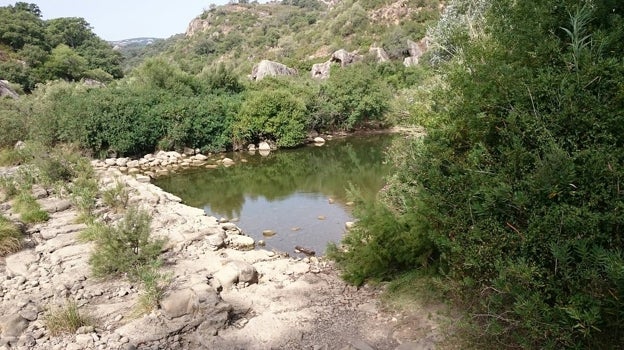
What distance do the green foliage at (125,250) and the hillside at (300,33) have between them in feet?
87.9

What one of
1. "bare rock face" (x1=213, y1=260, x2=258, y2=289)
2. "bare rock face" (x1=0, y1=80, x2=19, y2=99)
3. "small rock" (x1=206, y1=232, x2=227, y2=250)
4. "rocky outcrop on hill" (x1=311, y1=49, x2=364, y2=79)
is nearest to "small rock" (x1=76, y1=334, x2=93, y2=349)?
"bare rock face" (x1=213, y1=260, x2=258, y2=289)

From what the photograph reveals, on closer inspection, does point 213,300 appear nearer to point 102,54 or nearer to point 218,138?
point 218,138

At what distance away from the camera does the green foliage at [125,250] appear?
710 centimetres

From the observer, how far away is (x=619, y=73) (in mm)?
2908

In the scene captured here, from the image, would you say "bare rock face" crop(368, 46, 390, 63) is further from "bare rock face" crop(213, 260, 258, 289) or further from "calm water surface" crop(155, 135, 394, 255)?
"bare rock face" crop(213, 260, 258, 289)

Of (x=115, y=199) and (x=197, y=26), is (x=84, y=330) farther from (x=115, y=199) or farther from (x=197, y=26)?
(x=197, y=26)

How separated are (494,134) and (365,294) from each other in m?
3.46

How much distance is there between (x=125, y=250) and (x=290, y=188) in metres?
9.79

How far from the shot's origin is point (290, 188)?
16.8 m

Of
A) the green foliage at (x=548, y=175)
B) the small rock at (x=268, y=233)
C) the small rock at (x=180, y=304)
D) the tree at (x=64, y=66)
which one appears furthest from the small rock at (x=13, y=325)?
the tree at (x=64, y=66)

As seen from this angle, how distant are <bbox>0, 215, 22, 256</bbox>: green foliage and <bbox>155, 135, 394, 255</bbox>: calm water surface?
515 cm

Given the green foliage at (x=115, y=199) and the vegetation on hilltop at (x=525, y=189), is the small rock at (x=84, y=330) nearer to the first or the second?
the vegetation on hilltop at (x=525, y=189)

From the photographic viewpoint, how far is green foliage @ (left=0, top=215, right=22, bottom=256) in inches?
320

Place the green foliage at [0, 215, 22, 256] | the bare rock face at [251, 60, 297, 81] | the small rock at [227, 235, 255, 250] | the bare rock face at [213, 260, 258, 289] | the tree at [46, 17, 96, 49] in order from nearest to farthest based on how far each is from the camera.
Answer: the bare rock face at [213, 260, 258, 289] → the green foliage at [0, 215, 22, 256] → the small rock at [227, 235, 255, 250] → the bare rock face at [251, 60, 297, 81] → the tree at [46, 17, 96, 49]
